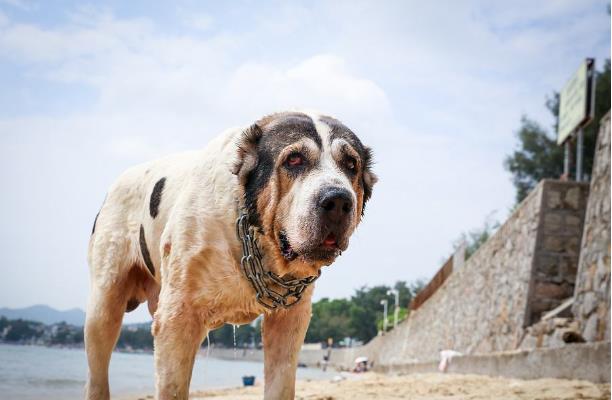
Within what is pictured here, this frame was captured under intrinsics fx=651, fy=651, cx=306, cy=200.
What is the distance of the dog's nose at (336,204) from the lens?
2451 mm

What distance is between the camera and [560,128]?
12734mm

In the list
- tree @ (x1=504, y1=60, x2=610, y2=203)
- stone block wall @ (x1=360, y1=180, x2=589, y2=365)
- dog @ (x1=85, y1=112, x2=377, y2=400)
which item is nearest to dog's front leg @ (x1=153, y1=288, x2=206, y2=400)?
dog @ (x1=85, y1=112, x2=377, y2=400)

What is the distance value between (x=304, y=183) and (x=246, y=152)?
0.37m

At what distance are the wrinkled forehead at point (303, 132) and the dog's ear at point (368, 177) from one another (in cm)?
5

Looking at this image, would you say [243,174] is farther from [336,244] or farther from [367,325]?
[367,325]

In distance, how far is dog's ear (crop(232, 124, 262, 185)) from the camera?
277 cm

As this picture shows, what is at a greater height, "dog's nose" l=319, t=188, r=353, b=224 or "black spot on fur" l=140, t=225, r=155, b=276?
"dog's nose" l=319, t=188, r=353, b=224

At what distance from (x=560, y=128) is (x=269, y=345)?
11.2 meters

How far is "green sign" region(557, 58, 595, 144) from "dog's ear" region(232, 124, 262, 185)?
9.67 metres

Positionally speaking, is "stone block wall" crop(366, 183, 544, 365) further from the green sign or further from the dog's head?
the dog's head

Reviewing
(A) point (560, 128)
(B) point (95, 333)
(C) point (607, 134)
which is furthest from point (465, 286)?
(B) point (95, 333)

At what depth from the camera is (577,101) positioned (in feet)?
37.6

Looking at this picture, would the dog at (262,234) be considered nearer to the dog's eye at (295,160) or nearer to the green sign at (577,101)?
the dog's eye at (295,160)

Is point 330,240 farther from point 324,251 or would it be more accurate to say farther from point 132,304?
point 132,304
